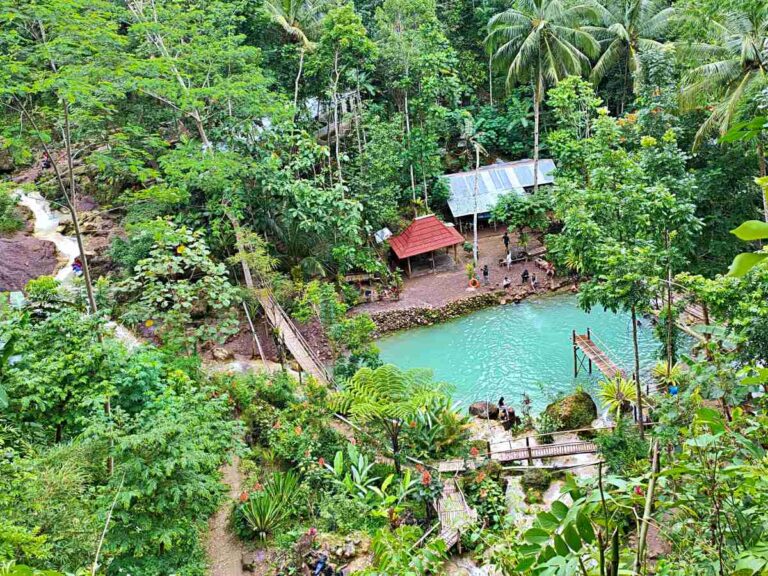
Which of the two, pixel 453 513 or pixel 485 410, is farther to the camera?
pixel 485 410

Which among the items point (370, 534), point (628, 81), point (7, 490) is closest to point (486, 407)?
point (370, 534)

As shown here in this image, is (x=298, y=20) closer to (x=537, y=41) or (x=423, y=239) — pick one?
(x=537, y=41)

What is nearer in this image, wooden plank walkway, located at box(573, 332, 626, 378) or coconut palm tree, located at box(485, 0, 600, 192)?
wooden plank walkway, located at box(573, 332, 626, 378)

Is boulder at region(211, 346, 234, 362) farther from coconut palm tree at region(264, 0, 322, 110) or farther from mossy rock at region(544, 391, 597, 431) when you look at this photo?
coconut palm tree at region(264, 0, 322, 110)

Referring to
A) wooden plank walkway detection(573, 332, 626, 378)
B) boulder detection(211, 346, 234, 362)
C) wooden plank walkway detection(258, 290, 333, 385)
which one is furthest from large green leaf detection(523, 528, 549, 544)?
boulder detection(211, 346, 234, 362)

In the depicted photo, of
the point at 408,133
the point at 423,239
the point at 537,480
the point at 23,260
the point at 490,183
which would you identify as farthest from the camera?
the point at 490,183

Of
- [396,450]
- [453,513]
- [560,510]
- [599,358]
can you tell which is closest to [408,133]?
[599,358]
